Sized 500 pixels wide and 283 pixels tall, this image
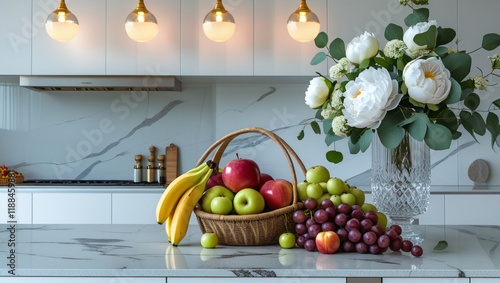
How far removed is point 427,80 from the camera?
1.33 m

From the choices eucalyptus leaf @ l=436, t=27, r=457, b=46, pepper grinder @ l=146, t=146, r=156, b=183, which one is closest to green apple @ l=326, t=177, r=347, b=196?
eucalyptus leaf @ l=436, t=27, r=457, b=46

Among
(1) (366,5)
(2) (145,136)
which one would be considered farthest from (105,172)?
(1) (366,5)

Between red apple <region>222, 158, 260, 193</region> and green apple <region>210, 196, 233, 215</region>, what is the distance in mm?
49

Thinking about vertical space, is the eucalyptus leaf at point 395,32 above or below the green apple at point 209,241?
above

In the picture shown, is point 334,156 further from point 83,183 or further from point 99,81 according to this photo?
point 83,183

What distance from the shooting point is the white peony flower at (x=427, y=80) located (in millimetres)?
1323

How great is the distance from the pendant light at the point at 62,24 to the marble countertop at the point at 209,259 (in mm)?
1843

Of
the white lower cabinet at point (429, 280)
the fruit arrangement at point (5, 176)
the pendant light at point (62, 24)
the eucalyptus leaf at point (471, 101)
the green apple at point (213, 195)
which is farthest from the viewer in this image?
the fruit arrangement at point (5, 176)

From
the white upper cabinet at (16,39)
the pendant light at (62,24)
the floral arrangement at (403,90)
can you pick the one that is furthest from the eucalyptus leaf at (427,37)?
the white upper cabinet at (16,39)

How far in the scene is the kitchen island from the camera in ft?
4.06

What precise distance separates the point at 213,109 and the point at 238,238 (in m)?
2.60

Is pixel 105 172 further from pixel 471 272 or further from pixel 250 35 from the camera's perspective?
pixel 471 272

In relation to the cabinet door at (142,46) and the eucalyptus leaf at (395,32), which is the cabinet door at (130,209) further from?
the eucalyptus leaf at (395,32)

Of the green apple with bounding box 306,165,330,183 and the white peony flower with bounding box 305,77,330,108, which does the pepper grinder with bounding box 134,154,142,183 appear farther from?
the white peony flower with bounding box 305,77,330,108
